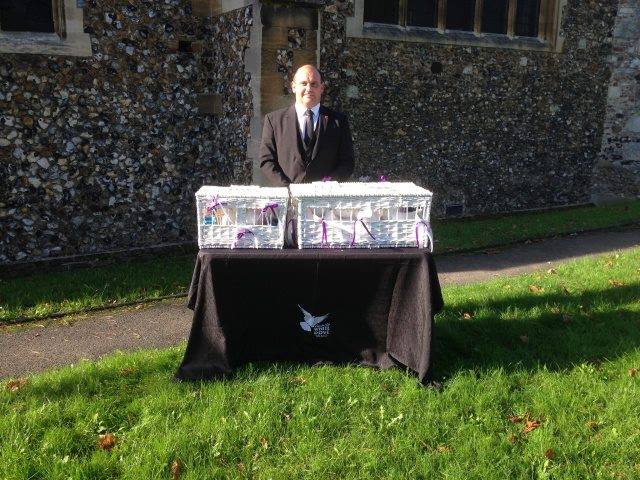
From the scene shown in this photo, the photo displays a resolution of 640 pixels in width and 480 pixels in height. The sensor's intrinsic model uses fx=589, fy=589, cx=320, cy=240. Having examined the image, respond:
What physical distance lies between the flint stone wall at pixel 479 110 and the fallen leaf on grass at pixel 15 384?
6.75 metres

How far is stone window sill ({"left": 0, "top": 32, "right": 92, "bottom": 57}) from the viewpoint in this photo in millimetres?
7133

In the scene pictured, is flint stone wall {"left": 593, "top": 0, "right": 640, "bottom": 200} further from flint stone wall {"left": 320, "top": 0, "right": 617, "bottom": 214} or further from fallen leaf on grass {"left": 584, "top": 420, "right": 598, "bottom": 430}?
fallen leaf on grass {"left": 584, "top": 420, "right": 598, "bottom": 430}

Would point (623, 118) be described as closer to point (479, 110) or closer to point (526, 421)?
point (479, 110)

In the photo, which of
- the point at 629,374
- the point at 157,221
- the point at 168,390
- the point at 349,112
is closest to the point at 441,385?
the point at 629,374

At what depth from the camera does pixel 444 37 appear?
1060 centimetres

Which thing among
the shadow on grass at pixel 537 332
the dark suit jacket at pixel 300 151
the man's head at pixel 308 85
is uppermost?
the man's head at pixel 308 85

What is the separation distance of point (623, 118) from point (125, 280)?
11516mm

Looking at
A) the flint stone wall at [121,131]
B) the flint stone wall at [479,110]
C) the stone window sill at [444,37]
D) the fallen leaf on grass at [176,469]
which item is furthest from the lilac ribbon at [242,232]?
the stone window sill at [444,37]

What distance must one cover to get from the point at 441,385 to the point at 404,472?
3.32 ft

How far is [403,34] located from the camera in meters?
10.2

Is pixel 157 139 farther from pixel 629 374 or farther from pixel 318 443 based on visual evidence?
pixel 629 374

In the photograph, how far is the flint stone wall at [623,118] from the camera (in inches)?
510

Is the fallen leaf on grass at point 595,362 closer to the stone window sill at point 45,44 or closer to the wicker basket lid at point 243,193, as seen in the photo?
the wicker basket lid at point 243,193

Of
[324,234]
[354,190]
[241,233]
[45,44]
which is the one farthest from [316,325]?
[45,44]
